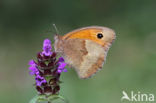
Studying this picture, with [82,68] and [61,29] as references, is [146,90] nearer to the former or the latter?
[82,68]

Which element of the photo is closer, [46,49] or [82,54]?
[46,49]

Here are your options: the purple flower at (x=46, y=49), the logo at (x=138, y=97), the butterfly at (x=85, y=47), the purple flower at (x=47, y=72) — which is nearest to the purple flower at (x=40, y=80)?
the purple flower at (x=47, y=72)

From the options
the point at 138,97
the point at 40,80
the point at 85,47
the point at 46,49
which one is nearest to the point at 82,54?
the point at 85,47

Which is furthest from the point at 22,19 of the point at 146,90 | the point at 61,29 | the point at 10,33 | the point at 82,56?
the point at 82,56

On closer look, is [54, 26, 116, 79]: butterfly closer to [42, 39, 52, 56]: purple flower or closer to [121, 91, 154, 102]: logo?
[42, 39, 52, 56]: purple flower

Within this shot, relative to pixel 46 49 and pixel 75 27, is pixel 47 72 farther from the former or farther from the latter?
pixel 75 27

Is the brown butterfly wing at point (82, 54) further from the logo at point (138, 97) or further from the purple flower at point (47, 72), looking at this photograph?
the logo at point (138, 97)
